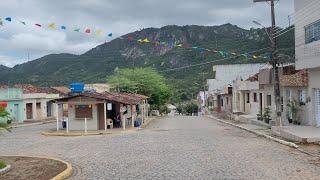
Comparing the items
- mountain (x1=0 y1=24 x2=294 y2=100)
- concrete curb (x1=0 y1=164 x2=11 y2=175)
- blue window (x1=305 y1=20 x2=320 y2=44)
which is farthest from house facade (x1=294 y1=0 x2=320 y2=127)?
mountain (x1=0 y1=24 x2=294 y2=100)

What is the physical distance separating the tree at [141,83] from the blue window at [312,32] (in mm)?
36586

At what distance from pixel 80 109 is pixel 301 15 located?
16.0 m

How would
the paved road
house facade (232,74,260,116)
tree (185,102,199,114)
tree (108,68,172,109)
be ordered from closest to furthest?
the paved road
house facade (232,74,260,116)
tree (108,68,172,109)
tree (185,102,199,114)

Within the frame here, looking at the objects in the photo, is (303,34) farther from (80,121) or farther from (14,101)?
(14,101)

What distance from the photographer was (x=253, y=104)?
4734 centimetres

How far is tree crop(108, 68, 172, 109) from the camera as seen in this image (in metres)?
63.3

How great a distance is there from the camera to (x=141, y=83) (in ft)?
219

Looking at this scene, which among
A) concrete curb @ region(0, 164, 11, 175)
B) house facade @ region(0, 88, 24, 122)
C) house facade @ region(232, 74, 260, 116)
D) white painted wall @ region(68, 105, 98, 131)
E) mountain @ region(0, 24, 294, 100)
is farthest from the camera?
mountain @ region(0, 24, 294, 100)

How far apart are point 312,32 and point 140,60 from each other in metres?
76.9

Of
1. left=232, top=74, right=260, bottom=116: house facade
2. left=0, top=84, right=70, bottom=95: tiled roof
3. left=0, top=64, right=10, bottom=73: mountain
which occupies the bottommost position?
left=232, top=74, right=260, bottom=116: house facade

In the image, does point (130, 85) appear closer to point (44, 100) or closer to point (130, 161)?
point (44, 100)

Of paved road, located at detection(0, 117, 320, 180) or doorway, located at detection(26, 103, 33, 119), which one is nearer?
paved road, located at detection(0, 117, 320, 180)

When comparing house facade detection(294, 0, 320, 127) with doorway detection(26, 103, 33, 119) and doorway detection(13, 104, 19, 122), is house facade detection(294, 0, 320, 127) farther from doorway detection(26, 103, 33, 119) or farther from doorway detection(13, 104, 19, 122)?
doorway detection(26, 103, 33, 119)

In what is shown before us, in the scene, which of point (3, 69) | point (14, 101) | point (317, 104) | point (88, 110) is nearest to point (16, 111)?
point (14, 101)
